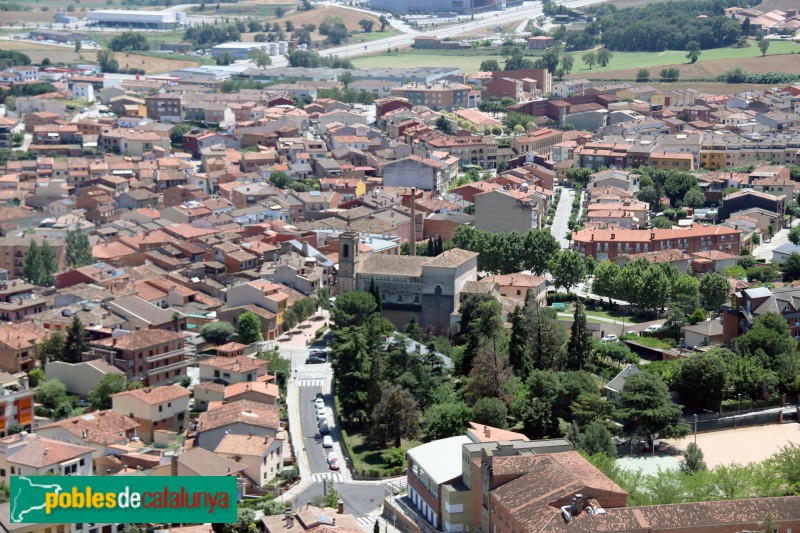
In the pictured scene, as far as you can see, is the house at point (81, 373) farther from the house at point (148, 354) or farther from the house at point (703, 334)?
the house at point (703, 334)

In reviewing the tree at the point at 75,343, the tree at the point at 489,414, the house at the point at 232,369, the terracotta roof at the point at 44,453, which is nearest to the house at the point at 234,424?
the terracotta roof at the point at 44,453

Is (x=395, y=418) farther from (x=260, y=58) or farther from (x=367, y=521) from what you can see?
(x=260, y=58)

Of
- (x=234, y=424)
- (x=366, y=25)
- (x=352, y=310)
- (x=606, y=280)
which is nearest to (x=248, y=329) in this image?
(x=352, y=310)

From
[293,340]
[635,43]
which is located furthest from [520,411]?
[635,43]

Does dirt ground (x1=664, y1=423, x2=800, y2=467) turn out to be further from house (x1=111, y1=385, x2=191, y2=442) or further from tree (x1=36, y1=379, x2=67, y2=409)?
tree (x1=36, y1=379, x2=67, y2=409)

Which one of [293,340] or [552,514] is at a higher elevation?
[552,514]

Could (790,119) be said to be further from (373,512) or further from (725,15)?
Result: (373,512)
